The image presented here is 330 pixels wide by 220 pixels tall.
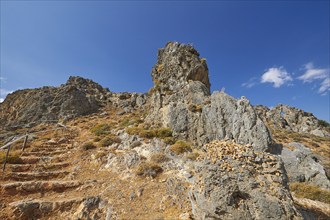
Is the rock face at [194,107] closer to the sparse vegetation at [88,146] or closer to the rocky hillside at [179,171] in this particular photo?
the rocky hillside at [179,171]

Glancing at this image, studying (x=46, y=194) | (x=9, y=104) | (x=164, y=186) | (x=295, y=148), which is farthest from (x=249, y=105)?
(x=9, y=104)

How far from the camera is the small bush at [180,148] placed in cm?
1470

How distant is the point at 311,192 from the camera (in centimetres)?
1130

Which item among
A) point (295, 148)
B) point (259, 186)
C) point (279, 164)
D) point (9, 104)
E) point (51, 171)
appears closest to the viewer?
point (259, 186)

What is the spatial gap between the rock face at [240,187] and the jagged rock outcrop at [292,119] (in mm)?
48732

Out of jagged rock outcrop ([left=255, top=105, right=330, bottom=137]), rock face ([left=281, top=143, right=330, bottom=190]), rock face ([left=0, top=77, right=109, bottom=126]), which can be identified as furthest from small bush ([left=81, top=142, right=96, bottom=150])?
jagged rock outcrop ([left=255, top=105, right=330, bottom=137])

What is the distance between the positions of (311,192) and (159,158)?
978cm

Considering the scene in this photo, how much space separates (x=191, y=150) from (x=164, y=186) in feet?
15.7

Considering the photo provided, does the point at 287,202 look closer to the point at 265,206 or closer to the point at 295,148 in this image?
the point at 265,206

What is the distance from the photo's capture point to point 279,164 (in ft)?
25.9

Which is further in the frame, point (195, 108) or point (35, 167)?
point (195, 108)

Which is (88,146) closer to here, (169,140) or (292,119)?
(169,140)

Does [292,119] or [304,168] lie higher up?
[292,119]

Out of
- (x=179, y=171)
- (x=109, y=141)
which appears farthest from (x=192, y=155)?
(x=109, y=141)
